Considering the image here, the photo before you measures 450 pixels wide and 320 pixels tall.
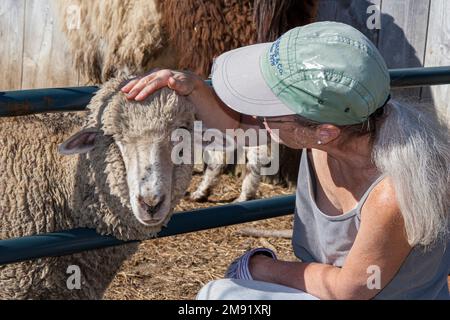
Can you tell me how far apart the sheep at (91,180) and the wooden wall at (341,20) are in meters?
2.59

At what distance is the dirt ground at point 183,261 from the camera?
13.4 ft

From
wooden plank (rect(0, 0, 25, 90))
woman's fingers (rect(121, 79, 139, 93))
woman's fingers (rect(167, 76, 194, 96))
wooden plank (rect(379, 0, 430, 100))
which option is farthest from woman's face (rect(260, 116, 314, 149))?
wooden plank (rect(0, 0, 25, 90))

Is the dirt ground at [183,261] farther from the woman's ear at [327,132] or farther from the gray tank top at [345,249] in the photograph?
the woman's ear at [327,132]

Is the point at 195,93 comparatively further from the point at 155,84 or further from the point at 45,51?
the point at 45,51

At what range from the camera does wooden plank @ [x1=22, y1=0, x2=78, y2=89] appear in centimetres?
598

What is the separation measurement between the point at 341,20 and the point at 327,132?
3.77 m

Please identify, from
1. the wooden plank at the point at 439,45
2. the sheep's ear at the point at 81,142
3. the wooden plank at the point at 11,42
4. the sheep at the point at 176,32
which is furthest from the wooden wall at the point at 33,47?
the sheep's ear at the point at 81,142

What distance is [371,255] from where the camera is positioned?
1915mm

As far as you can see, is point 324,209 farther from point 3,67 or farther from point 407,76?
point 3,67

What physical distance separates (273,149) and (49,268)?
3.23 metres

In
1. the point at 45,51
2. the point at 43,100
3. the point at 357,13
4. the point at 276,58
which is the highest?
the point at 357,13

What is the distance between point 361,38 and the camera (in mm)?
1907

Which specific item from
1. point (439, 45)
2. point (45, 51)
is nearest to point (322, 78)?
point (439, 45)

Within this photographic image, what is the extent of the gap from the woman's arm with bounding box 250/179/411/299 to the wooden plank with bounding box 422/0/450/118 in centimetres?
331
